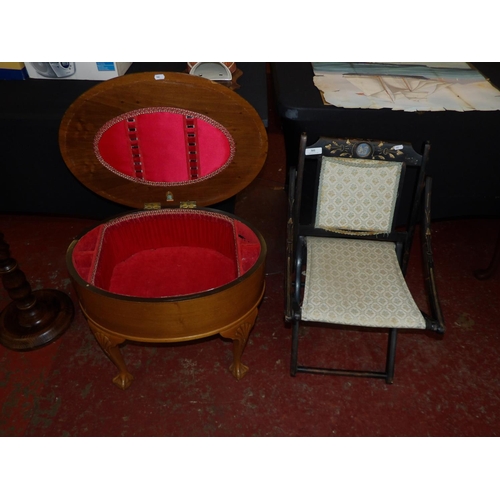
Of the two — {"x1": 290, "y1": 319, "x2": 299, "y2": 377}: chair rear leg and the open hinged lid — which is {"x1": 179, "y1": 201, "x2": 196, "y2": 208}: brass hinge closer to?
the open hinged lid

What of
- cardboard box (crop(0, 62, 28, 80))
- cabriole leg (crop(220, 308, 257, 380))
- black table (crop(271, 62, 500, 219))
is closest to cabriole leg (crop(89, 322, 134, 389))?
cabriole leg (crop(220, 308, 257, 380))

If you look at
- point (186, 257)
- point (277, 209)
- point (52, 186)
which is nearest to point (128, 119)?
point (186, 257)

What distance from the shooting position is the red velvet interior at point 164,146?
2.03m

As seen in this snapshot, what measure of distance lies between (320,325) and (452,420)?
823 millimetres

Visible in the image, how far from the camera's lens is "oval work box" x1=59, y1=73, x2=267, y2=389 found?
1.83 metres

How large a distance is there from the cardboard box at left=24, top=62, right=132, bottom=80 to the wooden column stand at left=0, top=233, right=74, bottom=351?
3.93 ft

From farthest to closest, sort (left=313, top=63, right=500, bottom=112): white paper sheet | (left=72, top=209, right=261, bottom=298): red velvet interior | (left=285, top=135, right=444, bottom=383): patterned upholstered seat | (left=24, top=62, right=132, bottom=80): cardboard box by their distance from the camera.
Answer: (left=24, top=62, right=132, bottom=80): cardboard box, (left=313, top=63, right=500, bottom=112): white paper sheet, (left=72, top=209, right=261, bottom=298): red velvet interior, (left=285, top=135, right=444, bottom=383): patterned upholstered seat

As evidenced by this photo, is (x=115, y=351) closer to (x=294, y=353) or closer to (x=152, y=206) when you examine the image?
(x=152, y=206)

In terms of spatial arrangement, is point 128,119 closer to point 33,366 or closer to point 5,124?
point 5,124

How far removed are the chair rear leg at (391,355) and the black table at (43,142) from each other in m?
1.23

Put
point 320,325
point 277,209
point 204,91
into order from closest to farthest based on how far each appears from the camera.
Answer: point 204,91
point 320,325
point 277,209

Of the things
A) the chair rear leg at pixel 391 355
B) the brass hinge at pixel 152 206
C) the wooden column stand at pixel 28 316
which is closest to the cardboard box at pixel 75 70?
the brass hinge at pixel 152 206

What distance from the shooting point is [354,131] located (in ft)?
7.69

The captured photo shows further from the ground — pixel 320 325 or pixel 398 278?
pixel 398 278
